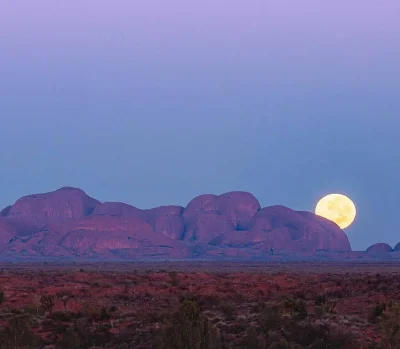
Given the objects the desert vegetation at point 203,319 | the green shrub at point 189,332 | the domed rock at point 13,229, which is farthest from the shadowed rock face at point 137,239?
the green shrub at point 189,332

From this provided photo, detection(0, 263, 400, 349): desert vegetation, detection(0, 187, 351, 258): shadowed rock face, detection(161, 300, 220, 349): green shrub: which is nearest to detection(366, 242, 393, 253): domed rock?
detection(0, 187, 351, 258): shadowed rock face

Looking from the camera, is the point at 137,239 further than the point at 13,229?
No

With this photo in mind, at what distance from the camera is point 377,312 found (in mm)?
30500

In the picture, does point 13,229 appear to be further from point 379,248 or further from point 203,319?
point 203,319

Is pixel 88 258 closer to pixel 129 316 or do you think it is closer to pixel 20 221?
pixel 20 221

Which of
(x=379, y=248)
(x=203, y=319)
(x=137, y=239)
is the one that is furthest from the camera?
(x=379, y=248)

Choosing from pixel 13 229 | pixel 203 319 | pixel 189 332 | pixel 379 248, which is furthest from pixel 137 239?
pixel 189 332

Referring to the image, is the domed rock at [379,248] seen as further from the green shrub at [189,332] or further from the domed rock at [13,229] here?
the green shrub at [189,332]

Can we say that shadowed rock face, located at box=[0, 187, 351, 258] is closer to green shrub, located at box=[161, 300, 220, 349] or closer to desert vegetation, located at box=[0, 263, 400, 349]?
desert vegetation, located at box=[0, 263, 400, 349]

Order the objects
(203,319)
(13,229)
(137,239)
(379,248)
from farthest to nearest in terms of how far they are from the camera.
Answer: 1. (379,248)
2. (13,229)
3. (137,239)
4. (203,319)

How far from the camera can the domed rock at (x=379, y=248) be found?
7619 inches

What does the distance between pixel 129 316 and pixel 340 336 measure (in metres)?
8.99

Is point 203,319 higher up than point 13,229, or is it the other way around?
point 13,229

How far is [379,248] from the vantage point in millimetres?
194750
